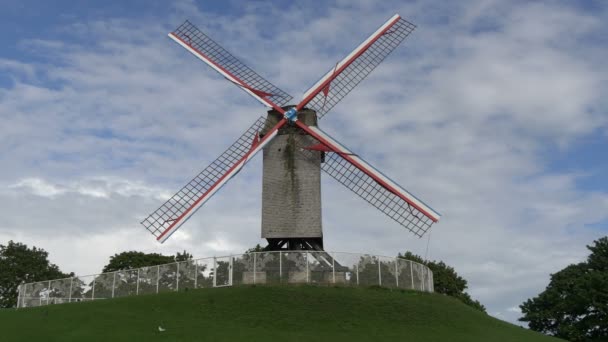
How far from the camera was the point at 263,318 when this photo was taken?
29.1 metres

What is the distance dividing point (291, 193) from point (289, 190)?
0.20 meters

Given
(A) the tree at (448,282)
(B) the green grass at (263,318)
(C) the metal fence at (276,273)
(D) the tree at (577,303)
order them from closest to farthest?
(B) the green grass at (263,318)
(C) the metal fence at (276,273)
(D) the tree at (577,303)
(A) the tree at (448,282)

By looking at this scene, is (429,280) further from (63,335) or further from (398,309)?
(63,335)

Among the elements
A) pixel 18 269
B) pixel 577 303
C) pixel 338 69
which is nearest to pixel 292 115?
pixel 338 69

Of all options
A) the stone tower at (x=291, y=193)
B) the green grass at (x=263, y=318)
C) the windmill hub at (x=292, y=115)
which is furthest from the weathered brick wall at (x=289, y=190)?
the green grass at (x=263, y=318)

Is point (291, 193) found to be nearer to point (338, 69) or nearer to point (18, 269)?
point (338, 69)

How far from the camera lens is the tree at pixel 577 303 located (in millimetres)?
52250

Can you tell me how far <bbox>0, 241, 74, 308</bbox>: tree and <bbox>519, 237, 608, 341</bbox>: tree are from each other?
1927 inches

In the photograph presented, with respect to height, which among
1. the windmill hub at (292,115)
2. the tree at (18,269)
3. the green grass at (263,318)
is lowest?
the green grass at (263,318)

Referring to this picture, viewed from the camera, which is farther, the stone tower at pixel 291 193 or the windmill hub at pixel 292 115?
the windmill hub at pixel 292 115

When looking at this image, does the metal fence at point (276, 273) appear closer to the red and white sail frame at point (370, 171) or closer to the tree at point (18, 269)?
the red and white sail frame at point (370, 171)

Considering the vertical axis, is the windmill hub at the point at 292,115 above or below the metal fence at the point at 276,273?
above

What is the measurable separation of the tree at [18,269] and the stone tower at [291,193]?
4279 cm

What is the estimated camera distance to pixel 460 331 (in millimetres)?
30062
